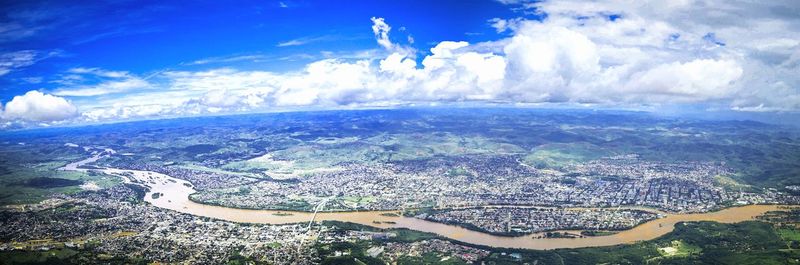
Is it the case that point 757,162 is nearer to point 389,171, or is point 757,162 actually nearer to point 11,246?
point 389,171

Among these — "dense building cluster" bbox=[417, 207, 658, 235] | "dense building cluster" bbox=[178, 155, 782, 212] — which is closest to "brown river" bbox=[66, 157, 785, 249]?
"dense building cluster" bbox=[417, 207, 658, 235]

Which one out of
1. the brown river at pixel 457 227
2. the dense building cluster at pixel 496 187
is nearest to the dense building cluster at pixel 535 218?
the brown river at pixel 457 227

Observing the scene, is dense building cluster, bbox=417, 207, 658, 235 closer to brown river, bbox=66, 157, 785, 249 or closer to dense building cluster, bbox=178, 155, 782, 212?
brown river, bbox=66, 157, 785, 249

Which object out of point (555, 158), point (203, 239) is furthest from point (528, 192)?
point (203, 239)

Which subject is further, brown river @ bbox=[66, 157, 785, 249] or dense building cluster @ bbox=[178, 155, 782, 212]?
dense building cluster @ bbox=[178, 155, 782, 212]

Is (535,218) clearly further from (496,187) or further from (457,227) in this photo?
(496,187)

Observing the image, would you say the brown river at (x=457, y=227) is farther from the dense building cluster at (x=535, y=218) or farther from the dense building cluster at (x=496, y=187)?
the dense building cluster at (x=496, y=187)

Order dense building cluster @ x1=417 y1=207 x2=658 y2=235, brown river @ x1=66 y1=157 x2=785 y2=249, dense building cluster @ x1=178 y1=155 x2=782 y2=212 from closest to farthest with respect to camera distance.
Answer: brown river @ x1=66 y1=157 x2=785 y2=249 → dense building cluster @ x1=417 y1=207 x2=658 y2=235 → dense building cluster @ x1=178 y1=155 x2=782 y2=212

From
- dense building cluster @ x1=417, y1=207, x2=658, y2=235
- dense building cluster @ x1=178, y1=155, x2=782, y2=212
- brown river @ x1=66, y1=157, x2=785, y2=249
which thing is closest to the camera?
brown river @ x1=66, y1=157, x2=785, y2=249

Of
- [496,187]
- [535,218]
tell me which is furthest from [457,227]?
[496,187]
